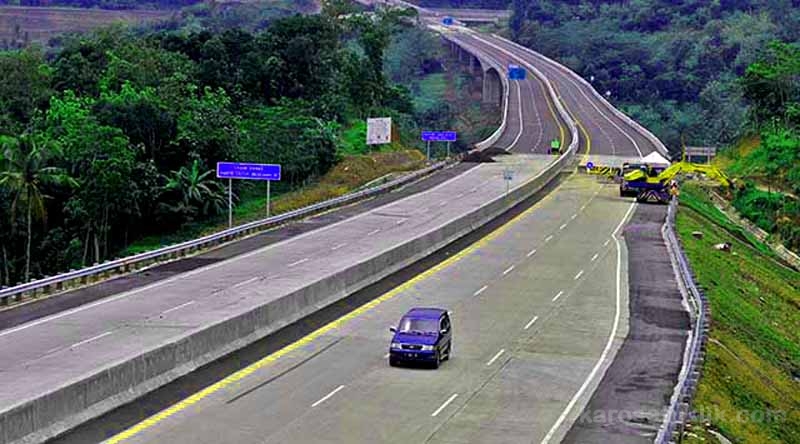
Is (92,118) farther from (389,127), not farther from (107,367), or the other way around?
(107,367)

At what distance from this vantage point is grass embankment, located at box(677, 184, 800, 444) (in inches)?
1371

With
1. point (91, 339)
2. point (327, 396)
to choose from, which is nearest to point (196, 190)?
point (91, 339)

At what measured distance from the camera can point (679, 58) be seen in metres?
172

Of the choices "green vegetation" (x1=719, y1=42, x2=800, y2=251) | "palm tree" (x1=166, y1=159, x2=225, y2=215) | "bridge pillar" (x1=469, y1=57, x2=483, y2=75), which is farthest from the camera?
"bridge pillar" (x1=469, y1=57, x2=483, y2=75)

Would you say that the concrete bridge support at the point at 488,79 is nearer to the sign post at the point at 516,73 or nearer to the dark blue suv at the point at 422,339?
the sign post at the point at 516,73

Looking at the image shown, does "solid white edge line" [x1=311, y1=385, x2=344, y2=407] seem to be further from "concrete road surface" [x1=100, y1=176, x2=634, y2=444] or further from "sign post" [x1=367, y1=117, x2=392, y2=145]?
"sign post" [x1=367, y1=117, x2=392, y2=145]

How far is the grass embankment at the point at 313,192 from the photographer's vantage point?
7219 centimetres

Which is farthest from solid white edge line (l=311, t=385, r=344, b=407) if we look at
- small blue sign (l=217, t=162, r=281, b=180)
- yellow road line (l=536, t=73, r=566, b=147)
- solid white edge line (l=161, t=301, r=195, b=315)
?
yellow road line (l=536, t=73, r=566, b=147)

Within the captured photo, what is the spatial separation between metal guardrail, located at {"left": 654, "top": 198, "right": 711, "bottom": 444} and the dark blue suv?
6.58 metres

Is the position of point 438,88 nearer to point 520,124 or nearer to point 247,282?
point 520,124

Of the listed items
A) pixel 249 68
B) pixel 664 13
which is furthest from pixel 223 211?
pixel 664 13

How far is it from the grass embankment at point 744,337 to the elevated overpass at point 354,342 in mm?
3322

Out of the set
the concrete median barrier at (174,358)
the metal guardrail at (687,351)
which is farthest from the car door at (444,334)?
the metal guardrail at (687,351)

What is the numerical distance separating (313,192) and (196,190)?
27.3 ft
